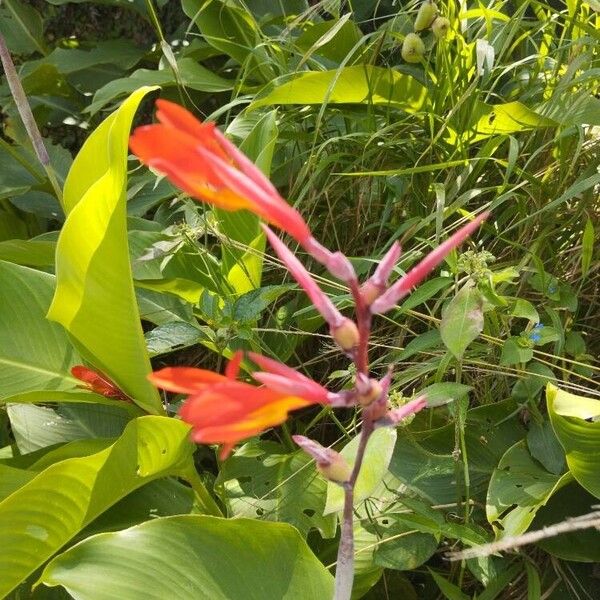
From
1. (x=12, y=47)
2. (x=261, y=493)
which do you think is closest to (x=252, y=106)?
(x=261, y=493)

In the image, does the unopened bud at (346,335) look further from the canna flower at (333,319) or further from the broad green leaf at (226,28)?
the broad green leaf at (226,28)

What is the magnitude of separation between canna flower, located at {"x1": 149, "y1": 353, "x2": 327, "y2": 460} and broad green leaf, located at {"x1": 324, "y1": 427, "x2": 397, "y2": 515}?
1.44 ft

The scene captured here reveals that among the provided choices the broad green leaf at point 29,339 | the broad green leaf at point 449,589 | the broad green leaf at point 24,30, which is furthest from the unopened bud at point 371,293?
the broad green leaf at point 24,30

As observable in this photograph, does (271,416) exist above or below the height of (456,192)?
above

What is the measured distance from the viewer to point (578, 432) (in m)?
0.95

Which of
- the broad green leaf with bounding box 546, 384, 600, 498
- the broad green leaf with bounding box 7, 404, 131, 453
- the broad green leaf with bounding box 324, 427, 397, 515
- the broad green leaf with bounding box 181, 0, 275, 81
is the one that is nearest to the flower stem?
the broad green leaf with bounding box 324, 427, 397, 515

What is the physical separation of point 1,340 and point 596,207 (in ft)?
2.76

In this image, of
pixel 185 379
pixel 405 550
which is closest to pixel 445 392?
pixel 405 550

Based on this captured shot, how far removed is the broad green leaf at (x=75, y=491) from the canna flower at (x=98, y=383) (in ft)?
0.39

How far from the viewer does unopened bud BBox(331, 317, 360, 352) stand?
0.49 metres

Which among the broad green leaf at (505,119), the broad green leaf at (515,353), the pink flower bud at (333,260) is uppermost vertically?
the pink flower bud at (333,260)

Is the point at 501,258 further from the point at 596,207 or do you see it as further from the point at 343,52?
the point at 343,52

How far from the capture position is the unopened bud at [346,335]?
49 centimetres

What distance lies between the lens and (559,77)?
1.41 meters
